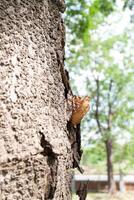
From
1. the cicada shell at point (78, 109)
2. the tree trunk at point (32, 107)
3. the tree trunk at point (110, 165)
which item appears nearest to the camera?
the tree trunk at point (32, 107)

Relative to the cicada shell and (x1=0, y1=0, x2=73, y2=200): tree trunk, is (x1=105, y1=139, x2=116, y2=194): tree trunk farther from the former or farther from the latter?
(x1=0, y1=0, x2=73, y2=200): tree trunk

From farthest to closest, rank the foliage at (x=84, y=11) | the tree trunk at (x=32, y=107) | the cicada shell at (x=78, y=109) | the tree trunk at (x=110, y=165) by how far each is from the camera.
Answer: the tree trunk at (x=110, y=165), the foliage at (x=84, y=11), the cicada shell at (x=78, y=109), the tree trunk at (x=32, y=107)

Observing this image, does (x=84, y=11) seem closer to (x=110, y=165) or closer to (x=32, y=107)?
(x=32, y=107)

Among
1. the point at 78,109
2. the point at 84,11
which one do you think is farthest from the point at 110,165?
the point at 78,109

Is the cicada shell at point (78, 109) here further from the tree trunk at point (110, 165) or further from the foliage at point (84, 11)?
the tree trunk at point (110, 165)


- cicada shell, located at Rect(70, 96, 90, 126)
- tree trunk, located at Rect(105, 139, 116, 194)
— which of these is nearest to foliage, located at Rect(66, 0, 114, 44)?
cicada shell, located at Rect(70, 96, 90, 126)

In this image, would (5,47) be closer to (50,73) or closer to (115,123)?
(50,73)

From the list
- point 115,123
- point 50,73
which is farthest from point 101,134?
point 50,73

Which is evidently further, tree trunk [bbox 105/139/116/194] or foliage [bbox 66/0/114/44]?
tree trunk [bbox 105/139/116/194]

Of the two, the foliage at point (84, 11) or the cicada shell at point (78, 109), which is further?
the foliage at point (84, 11)

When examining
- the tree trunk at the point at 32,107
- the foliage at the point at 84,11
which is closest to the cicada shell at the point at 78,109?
the tree trunk at the point at 32,107
